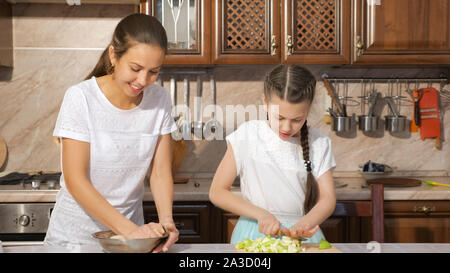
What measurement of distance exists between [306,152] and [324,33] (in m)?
1.13

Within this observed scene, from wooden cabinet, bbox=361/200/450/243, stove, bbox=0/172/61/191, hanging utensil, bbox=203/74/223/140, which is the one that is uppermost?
hanging utensil, bbox=203/74/223/140

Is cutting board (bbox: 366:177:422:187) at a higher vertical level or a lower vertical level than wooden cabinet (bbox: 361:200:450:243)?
higher

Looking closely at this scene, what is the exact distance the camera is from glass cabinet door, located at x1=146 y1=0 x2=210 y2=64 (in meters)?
2.46

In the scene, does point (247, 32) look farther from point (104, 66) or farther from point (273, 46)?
point (104, 66)

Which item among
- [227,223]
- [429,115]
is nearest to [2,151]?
[227,223]

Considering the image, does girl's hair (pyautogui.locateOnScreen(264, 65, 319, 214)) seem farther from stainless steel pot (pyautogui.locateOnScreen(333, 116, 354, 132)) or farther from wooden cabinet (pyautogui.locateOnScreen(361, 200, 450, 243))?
stainless steel pot (pyautogui.locateOnScreen(333, 116, 354, 132))

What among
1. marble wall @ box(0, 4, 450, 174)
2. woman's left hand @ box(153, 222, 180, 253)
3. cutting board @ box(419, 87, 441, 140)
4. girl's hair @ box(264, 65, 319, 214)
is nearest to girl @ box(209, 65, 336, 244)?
girl's hair @ box(264, 65, 319, 214)

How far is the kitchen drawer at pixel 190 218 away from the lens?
89.2 inches

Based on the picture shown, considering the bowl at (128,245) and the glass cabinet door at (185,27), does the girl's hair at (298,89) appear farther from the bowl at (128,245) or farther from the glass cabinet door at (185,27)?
the glass cabinet door at (185,27)

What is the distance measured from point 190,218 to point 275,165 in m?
0.77

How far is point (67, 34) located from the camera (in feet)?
9.07

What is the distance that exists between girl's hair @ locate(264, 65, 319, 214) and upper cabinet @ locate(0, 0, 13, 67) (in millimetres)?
1737

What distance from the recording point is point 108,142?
141 centimetres
